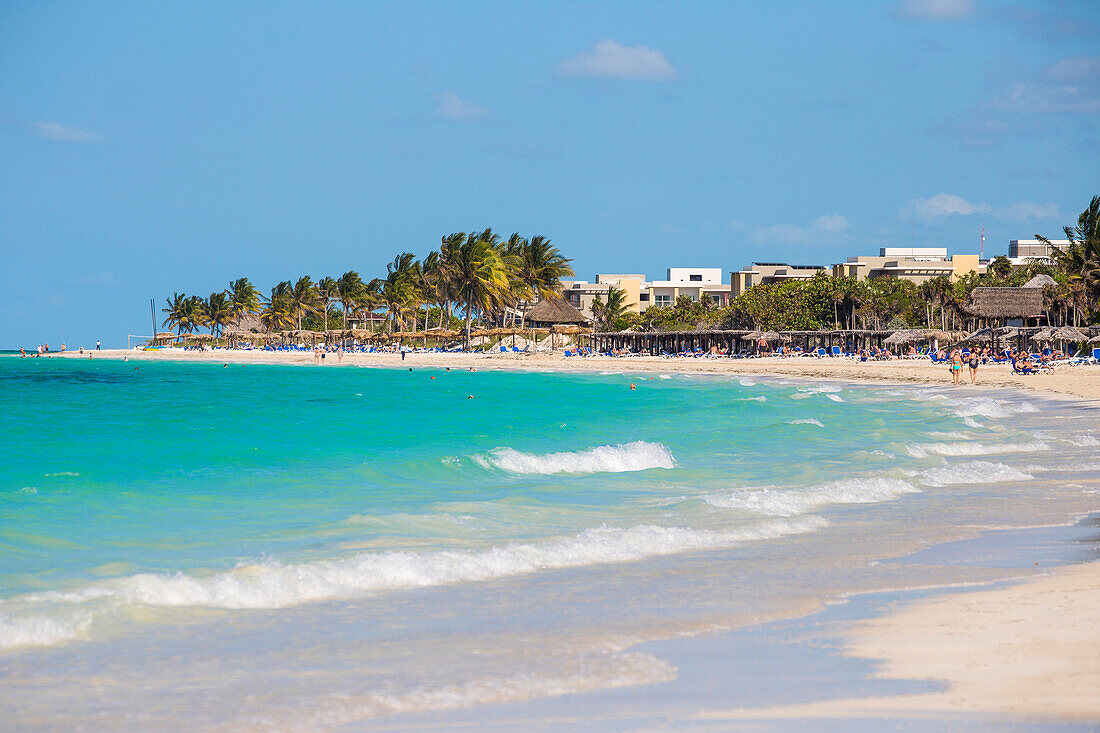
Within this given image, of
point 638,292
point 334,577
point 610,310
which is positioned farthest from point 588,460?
point 638,292

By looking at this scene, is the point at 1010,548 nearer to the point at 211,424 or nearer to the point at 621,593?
the point at 621,593

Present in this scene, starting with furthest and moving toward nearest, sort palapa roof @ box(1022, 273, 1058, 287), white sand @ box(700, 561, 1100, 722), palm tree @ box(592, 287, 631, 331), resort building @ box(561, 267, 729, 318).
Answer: resort building @ box(561, 267, 729, 318) → palm tree @ box(592, 287, 631, 331) → palapa roof @ box(1022, 273, 1058, 287) → white sand @ box(700, 561, 1100, 722)

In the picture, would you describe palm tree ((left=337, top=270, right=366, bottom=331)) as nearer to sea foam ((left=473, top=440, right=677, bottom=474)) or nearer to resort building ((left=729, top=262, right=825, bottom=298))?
resort building ((left=729, top=262, right=825, bottom=298))

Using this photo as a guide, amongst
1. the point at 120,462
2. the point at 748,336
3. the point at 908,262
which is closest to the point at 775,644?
the point at 120,462

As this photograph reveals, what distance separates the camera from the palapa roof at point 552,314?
258ft

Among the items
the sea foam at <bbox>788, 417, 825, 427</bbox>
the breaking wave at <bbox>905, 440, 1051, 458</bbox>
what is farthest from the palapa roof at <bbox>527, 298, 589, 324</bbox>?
the breaking wave at <bbox>905, 440, 1051, 458</bbox>

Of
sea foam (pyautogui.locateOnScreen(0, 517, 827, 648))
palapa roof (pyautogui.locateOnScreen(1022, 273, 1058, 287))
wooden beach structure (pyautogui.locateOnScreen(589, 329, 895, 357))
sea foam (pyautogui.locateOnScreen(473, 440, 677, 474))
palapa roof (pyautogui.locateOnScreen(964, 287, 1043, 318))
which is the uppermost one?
palapa roof (pyautogui.locateOnScreen(1022, 273, 1058, 287))

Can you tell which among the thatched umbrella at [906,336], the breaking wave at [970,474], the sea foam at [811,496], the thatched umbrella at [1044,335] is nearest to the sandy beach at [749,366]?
the thatched umbrella at [906,336]

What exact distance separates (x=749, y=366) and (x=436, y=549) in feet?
159

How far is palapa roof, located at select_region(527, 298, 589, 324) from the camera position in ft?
258

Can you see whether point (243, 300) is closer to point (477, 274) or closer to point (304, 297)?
point (304, 297)

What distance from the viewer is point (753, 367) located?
53.6 m

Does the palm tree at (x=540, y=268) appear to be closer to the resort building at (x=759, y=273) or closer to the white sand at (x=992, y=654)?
the resort building at (x=759, y=273)

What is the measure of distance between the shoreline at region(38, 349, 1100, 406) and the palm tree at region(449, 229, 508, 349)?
14.9 ft
